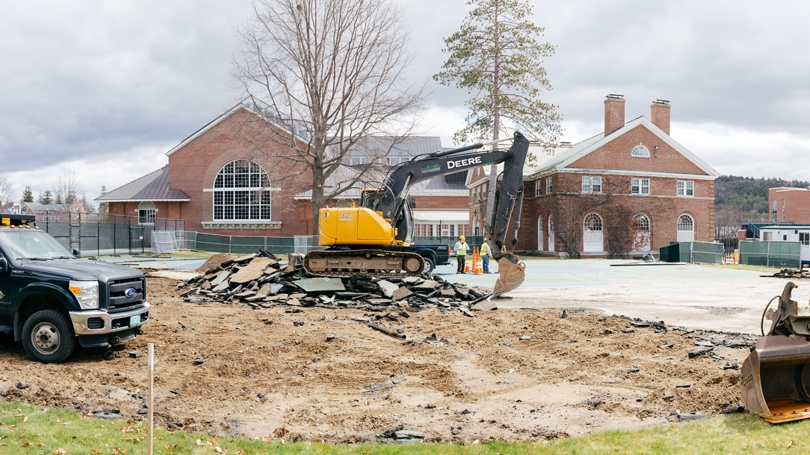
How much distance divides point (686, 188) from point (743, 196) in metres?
95.4

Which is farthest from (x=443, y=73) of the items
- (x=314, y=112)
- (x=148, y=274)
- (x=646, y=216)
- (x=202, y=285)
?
(x=202, y=285)

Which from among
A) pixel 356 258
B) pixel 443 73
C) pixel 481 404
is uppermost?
pixel 443 73

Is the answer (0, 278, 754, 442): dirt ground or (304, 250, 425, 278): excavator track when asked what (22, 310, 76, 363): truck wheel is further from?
(304, 250, 425, 278): excavator track

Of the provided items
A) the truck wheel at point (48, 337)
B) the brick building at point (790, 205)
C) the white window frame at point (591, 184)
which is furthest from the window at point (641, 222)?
the brick building at point (790, 205)

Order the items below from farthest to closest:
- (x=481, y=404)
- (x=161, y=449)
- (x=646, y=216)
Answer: (x=646, y=216) < (x=481, y=404) < (x=161, y=449)

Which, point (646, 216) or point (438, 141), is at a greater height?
point (438, 141)

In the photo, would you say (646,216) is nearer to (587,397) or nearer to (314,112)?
(314,112)

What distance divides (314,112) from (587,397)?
27.9 metres

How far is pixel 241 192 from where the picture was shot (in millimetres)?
51250

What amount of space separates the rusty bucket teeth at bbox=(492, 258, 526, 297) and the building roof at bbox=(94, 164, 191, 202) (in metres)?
40.3

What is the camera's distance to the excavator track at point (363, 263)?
19.4 m

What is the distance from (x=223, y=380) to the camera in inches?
336

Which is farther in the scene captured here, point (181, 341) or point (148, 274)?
point (148, 274)

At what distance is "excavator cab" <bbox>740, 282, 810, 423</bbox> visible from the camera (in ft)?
19.6
